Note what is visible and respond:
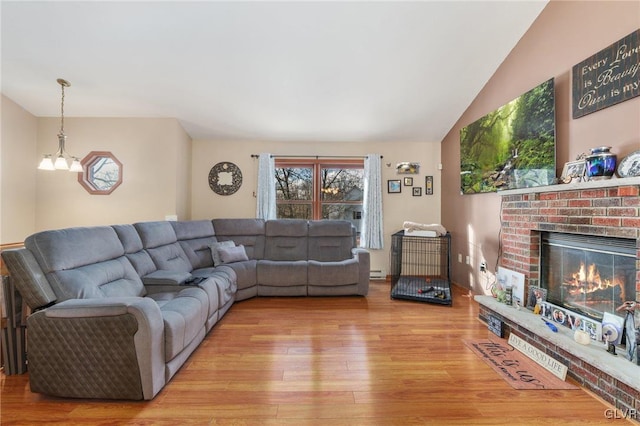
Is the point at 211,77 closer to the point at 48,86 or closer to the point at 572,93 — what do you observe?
the point at 48,86

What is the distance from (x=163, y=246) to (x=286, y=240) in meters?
1.66

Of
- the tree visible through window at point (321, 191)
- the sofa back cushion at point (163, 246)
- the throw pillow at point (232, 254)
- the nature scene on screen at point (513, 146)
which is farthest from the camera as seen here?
the tree visible through window at point (321, 191)

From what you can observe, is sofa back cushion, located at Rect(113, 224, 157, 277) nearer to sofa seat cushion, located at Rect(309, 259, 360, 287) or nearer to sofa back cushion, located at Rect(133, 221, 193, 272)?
sofa back cushion, located at Rect(133, 221, 193, 272)

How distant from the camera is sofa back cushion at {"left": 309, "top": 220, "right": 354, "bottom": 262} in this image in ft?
14.0

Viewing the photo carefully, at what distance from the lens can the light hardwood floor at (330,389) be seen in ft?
5.18

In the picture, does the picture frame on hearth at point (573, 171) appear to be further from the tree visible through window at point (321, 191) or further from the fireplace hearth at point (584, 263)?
the tree visible through window at point (321, 191)

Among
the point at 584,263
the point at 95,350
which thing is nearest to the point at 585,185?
the point at 584,263

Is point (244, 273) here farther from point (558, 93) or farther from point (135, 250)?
point (558, 93)

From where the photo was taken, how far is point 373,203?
4.66 m

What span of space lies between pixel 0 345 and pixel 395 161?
15.8 feet

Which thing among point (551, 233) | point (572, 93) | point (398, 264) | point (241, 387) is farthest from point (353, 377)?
point (572, 93)

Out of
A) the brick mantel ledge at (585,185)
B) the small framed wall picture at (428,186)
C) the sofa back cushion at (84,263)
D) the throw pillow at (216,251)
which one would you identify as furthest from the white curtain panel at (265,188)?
the brick mantel ledge at (585,185)

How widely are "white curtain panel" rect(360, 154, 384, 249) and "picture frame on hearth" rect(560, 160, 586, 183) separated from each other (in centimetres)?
254

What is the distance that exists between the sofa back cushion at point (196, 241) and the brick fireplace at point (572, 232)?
330 centimetres
